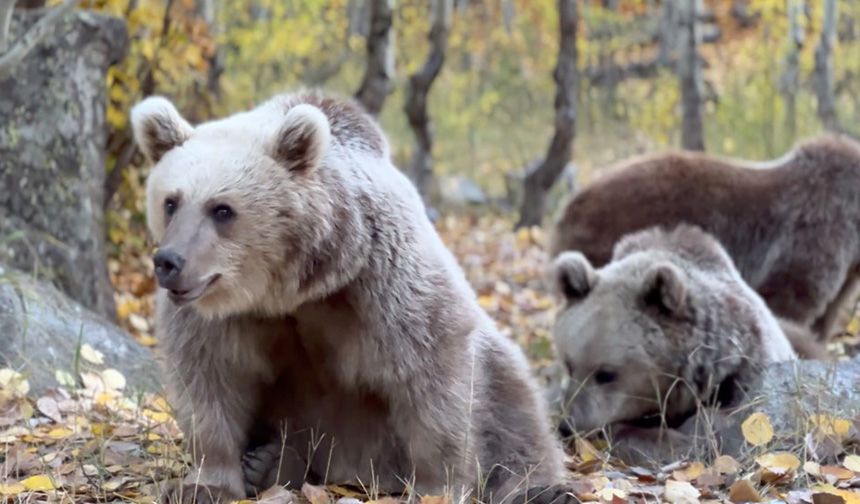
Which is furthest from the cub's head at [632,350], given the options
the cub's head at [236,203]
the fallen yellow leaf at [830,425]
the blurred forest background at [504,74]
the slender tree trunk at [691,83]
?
the slender tree trunk at [691,83]

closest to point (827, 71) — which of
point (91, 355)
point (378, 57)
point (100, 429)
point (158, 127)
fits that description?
point (378, 57)

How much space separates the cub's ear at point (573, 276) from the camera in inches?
247

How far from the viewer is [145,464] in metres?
4.41

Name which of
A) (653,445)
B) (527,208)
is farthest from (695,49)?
(653,445)

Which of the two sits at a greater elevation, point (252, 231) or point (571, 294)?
point (252, 231)

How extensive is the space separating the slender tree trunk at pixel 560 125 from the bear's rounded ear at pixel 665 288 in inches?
295

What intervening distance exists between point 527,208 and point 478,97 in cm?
860

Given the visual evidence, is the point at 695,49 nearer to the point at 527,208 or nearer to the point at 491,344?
the point at 527,208

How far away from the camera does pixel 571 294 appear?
650 centimetres

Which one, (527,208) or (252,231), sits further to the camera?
(527,208)

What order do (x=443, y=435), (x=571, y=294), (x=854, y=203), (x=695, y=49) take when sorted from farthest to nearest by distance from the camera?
(x=695, y=49), (x=854, y=203), (x=571, y=294), (x=443, y=435)

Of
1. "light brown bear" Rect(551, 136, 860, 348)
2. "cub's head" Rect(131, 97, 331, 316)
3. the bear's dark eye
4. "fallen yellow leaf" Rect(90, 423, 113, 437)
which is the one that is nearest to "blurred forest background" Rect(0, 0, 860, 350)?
"fallen yellow leaf" Rect(90, 423, 113, 437)

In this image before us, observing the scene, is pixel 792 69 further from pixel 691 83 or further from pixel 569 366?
pixel 569 366

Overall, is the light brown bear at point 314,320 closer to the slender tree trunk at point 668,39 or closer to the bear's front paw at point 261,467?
the bear's front paw at point 261,467
